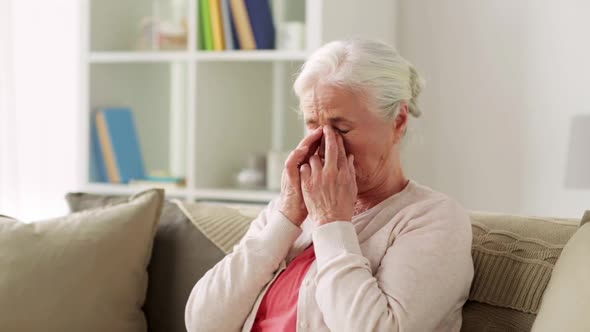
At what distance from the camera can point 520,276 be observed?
170 cm

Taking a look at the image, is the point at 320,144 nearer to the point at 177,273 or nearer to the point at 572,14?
the point at 177,273

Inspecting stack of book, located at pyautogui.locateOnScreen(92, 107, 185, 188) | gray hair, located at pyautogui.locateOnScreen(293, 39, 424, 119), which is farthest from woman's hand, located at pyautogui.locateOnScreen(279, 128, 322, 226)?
stack of book, located at pyautogui.locateOnScreen(92, 107, 185, 188)

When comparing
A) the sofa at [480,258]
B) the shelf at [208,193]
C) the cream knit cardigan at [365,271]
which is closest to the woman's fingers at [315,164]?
the cream knit cardigan at [365,271]

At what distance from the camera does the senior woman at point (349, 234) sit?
1572 mm

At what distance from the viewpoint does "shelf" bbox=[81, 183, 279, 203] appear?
10.8ft

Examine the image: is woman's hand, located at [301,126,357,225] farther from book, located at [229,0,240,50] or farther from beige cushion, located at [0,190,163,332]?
book, located at [229,0,240,50]

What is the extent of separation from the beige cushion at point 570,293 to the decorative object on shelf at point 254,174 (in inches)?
77.0

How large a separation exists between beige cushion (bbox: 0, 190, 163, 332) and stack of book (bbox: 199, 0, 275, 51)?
1329 millimetres

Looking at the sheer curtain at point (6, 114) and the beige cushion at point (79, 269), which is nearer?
the beige cushion at point (79, 269)

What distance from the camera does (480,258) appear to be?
1765mm

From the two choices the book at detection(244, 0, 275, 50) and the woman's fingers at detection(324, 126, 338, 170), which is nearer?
the woman's fingers at detection(324, 126, 338, 170)

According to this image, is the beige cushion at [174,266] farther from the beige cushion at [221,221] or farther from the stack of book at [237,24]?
the stack of book at [237,24]

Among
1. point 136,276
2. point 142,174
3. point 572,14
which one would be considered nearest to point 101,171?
point 142,174

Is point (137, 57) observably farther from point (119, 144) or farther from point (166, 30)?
point (119, 144)
